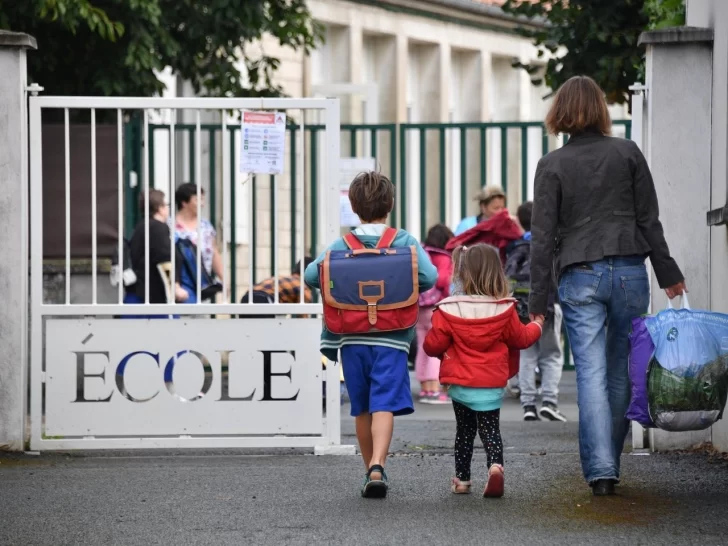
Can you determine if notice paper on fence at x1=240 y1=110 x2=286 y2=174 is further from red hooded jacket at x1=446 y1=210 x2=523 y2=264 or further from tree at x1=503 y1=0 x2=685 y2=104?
tree at x1=503 y1=0 x2=685 y2=104

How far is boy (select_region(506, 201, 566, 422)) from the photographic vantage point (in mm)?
11852

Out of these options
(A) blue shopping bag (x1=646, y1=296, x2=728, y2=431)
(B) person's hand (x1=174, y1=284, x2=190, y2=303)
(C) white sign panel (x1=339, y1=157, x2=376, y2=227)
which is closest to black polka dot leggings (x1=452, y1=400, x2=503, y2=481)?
(A) blue shopping bag (x1=646, y1=296, x2=728, y2=431)

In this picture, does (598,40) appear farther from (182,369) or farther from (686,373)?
(686,373)

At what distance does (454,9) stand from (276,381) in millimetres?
19097

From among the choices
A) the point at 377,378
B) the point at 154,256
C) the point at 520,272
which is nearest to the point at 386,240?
the point at 377,378

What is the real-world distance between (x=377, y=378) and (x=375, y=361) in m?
0.09

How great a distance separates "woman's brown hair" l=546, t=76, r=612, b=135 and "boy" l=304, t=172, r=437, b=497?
2.75 feet

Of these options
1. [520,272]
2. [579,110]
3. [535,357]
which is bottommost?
[535,357]

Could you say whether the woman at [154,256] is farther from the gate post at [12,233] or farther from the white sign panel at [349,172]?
the white sign panel at [349,172]

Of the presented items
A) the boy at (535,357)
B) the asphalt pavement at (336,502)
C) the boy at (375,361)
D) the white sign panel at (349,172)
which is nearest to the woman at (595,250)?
the asphalt pavement at (336,502)

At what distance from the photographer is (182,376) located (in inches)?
355

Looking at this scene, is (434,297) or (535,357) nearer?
(535,357)

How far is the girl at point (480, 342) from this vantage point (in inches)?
291

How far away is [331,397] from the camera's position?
359 inches
